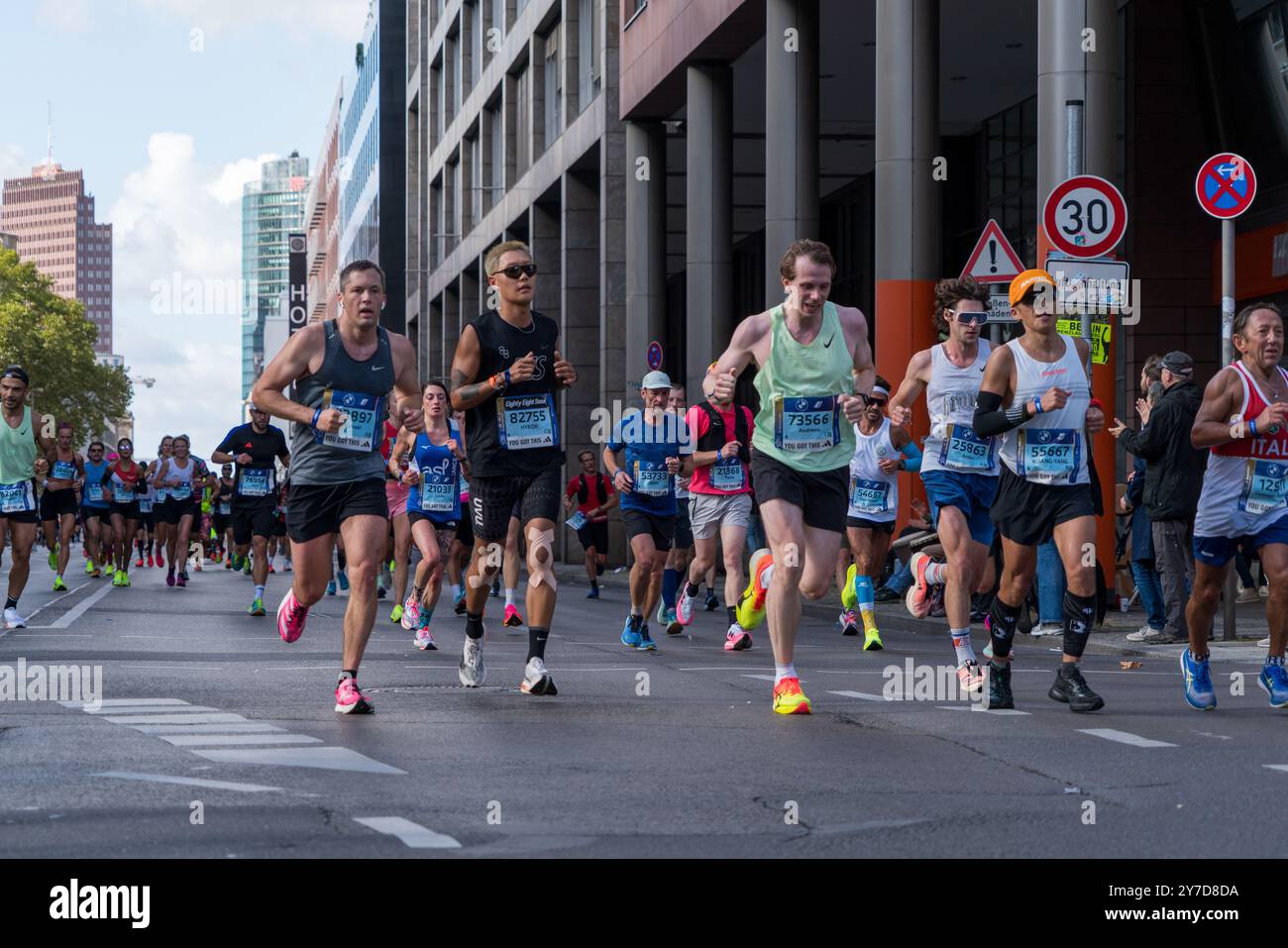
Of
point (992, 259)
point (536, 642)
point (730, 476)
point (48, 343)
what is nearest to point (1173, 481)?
point (730, 476)

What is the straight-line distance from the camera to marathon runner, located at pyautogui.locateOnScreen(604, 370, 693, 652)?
14.8 metres

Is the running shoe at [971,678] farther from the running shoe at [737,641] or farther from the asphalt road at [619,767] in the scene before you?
the running shoe at [737,641]

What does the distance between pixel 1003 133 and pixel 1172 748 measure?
88.0 ft

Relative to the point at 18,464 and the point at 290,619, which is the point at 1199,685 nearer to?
the point at 290,619

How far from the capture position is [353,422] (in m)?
9.54

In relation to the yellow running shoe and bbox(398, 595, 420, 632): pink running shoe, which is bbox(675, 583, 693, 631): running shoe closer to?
bbox(398, 595, 420, 632): pink running shoe

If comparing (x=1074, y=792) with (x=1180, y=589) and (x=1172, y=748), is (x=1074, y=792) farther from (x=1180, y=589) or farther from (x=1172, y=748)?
(x=1180, y=589)

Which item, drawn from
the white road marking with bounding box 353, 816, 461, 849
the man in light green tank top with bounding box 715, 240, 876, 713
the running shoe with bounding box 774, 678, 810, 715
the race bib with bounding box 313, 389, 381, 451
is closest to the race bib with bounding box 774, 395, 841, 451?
the man in light green tank top with bounding box 715, 240, 876, 713

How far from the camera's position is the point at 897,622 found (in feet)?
59.7

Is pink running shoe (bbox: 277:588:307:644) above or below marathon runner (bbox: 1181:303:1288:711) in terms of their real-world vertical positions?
below

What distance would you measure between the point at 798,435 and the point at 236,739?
2964 millimetres

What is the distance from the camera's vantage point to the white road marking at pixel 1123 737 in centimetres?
829

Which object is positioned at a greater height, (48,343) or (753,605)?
(48,343)

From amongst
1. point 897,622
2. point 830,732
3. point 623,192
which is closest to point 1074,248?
point 897,622
